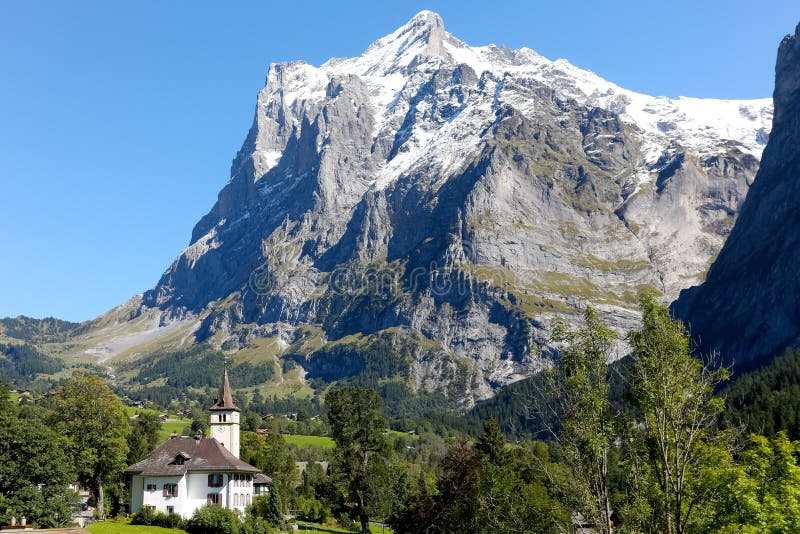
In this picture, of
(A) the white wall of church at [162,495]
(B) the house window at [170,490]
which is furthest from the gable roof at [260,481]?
(B) the house window at [170,490]

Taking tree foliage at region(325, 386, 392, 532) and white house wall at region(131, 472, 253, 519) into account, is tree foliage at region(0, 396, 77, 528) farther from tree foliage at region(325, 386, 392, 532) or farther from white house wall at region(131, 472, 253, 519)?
tree foliage at region(325, 386, 392, 532)

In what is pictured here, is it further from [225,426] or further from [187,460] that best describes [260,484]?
[187,460]

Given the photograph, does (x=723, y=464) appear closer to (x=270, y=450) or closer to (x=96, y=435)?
(x=96, y=435)

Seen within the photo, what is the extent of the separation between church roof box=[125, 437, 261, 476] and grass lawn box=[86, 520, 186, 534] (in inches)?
341

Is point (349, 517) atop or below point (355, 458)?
below

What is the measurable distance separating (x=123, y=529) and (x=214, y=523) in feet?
33.5

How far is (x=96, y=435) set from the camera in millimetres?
90375

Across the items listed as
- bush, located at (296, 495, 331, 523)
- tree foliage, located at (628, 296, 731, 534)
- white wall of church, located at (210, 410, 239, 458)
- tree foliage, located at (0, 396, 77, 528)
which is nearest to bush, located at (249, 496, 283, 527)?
white wall of church, located at (210, 410, 239, 458)

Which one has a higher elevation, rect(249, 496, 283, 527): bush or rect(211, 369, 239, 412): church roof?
rect(211, 369, 239, 412): church roof

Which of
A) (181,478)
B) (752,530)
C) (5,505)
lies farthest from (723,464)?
(181,478)

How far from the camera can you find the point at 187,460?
92250mm

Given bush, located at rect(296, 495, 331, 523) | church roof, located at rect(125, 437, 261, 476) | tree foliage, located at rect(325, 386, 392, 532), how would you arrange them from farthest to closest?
bush, located at rect(296, 495, 331, 523), tree foliage, located at rect(325, 386, 392, 532), church roof, located at rect(125, 437, 261, 476)

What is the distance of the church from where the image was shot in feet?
293

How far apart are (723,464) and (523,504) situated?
11.5 metres
